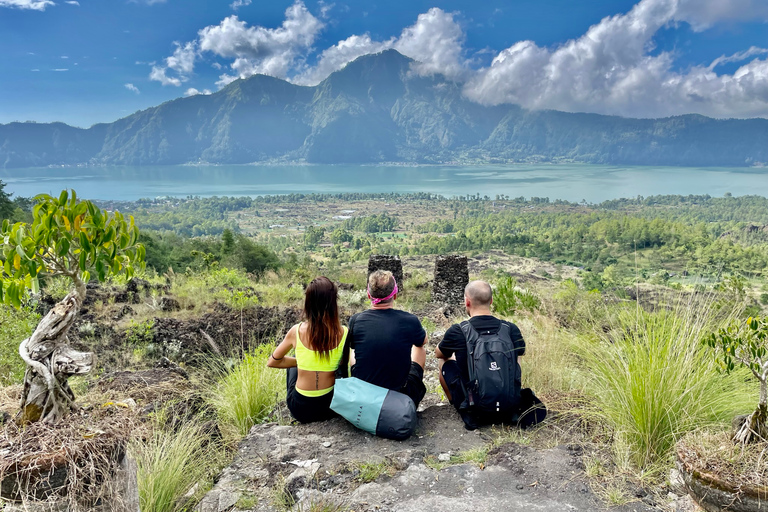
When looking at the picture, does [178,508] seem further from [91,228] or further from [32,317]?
[32,317]

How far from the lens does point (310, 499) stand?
8.07 ft

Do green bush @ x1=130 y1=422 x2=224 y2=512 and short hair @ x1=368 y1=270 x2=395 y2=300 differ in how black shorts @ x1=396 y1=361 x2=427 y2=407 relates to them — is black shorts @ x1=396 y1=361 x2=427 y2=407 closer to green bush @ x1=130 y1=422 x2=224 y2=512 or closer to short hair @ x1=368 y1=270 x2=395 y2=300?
short hair @ x1=368 y1=270 x2=395 y2=300

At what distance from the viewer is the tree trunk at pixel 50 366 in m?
2.08

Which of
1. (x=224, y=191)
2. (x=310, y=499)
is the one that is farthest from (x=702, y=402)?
(x=224, y=191)

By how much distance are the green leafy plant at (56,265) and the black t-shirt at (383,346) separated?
1849mm

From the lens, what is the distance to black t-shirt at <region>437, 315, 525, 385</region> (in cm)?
358

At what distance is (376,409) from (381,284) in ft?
3.19

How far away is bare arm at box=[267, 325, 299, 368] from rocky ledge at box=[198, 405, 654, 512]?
0.55 meters

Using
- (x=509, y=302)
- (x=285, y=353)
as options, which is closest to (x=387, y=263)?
(x=509, y=302)

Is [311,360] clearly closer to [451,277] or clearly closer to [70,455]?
[70,455]

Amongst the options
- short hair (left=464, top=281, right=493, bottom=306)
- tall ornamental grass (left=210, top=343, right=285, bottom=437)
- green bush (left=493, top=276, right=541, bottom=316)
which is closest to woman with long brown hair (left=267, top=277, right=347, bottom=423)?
tall ornamental grass (left=210, top=343, right=285, bottom=437)

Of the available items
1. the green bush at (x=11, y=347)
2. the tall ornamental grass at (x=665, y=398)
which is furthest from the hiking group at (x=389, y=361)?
the green bush at (x=11, y=347)

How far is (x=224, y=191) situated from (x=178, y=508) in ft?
630

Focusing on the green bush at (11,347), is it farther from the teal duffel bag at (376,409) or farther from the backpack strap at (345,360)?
the teal duffel bag at (376,409)
